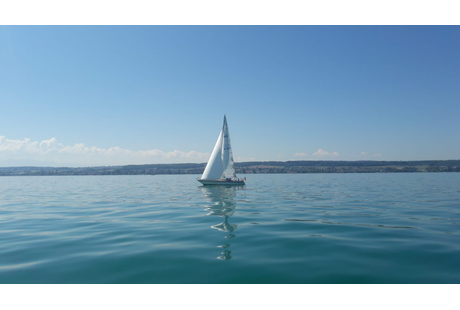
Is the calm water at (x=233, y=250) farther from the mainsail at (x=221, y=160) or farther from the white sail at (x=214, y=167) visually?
the mainsail at (x=221, y=160)

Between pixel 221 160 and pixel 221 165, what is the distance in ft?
3.82

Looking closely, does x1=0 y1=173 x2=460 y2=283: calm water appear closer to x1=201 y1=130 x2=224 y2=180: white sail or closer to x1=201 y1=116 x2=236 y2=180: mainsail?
x1=201 y1=130 x2=224 y2=180: white sail

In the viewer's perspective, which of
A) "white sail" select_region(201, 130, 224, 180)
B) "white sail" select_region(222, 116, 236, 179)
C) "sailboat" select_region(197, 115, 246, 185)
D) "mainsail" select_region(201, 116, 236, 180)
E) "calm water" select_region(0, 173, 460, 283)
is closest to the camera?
"calm water" select_region(0, 173, 460, 283)

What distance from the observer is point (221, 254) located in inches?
464

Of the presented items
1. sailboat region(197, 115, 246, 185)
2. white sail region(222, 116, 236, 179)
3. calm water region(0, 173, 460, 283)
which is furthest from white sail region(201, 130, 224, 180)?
calm water region(0, 173, 460, 283)

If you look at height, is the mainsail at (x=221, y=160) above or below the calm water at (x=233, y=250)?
above

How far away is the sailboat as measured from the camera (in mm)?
61156

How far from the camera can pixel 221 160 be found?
6259 cm

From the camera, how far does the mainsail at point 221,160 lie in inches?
2443

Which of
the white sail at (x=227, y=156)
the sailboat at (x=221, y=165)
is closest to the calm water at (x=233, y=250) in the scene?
the sailboat at (x=221, y=165)

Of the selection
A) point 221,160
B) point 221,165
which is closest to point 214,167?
point 221,165
